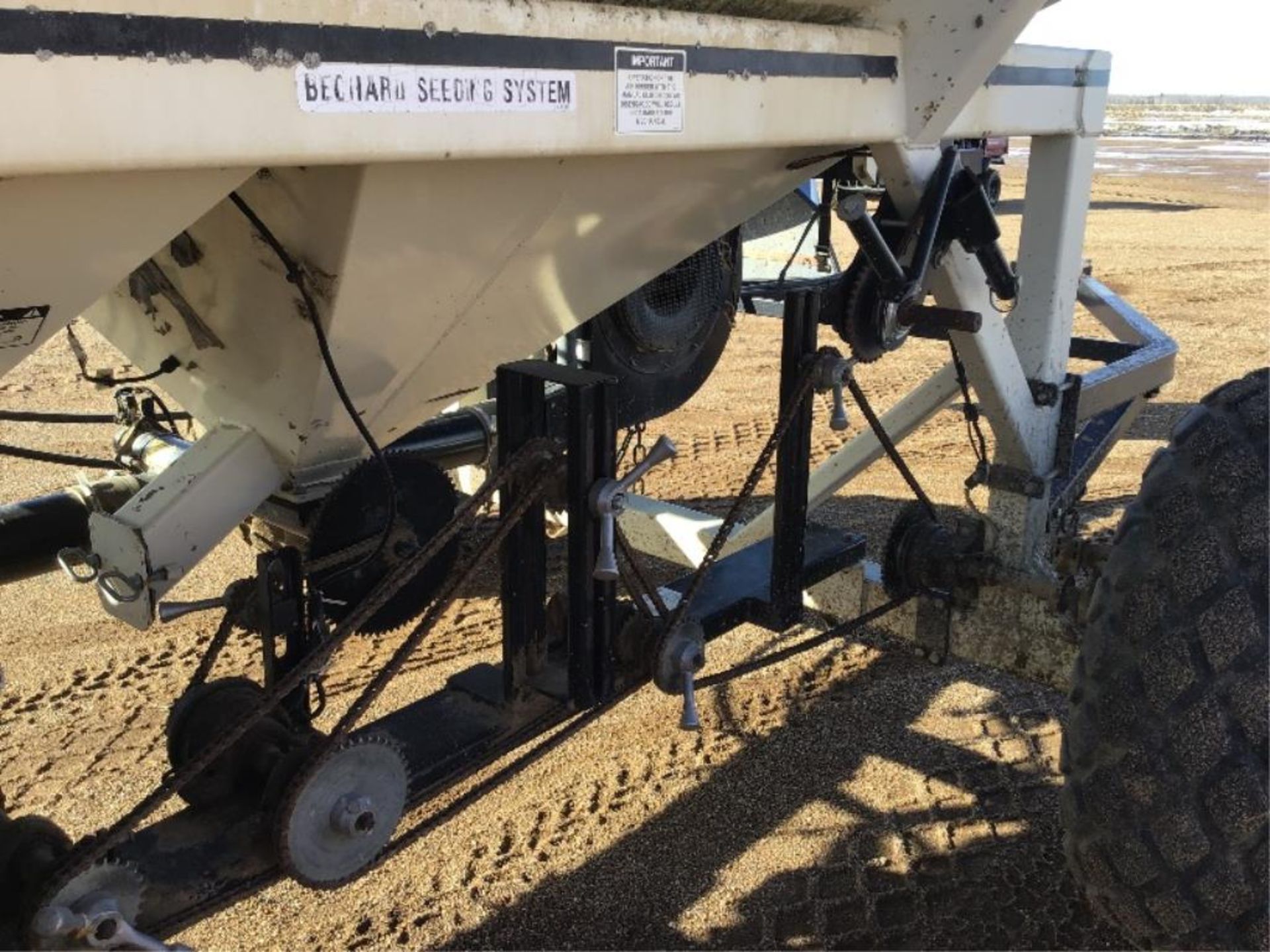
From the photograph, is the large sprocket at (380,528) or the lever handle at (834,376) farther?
the lever handle at (834,376)

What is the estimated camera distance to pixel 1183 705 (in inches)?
79.9

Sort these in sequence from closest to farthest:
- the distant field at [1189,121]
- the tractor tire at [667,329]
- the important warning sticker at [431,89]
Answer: the important warning sticker at [431,89], the tractor tire at [667,329], the distant field at [1189,121]

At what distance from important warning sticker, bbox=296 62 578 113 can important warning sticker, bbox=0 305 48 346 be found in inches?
17.7

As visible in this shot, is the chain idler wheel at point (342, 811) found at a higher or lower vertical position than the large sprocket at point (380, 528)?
lower

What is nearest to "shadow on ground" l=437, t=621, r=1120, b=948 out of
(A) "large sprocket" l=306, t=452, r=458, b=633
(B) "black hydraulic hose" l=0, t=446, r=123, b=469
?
(A) "large sprocket" l=306, t=452, r=458, b=633

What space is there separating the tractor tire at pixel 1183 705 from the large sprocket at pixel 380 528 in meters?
1.26

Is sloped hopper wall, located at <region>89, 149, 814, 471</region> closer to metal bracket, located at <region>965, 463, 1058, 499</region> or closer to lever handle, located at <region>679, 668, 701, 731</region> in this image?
lever handle, located at <region>679, 668, 701, 731</region>

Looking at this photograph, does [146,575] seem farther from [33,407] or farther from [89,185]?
[33,407]

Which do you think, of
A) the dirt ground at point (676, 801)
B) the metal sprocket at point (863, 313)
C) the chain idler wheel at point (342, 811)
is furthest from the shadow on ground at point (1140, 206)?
the chain idler wheel at point (342, 811)

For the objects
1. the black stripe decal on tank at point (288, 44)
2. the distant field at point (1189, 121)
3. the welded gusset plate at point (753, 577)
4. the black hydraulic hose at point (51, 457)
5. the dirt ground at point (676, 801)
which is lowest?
the distant field at point (1189, 121)

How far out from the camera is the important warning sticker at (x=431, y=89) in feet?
4.41

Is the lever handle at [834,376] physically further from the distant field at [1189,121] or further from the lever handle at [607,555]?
the distant field at [1189,121]

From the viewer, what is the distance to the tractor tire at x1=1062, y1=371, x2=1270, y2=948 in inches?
78.4

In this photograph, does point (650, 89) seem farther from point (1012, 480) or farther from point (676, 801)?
point (676, 801)
